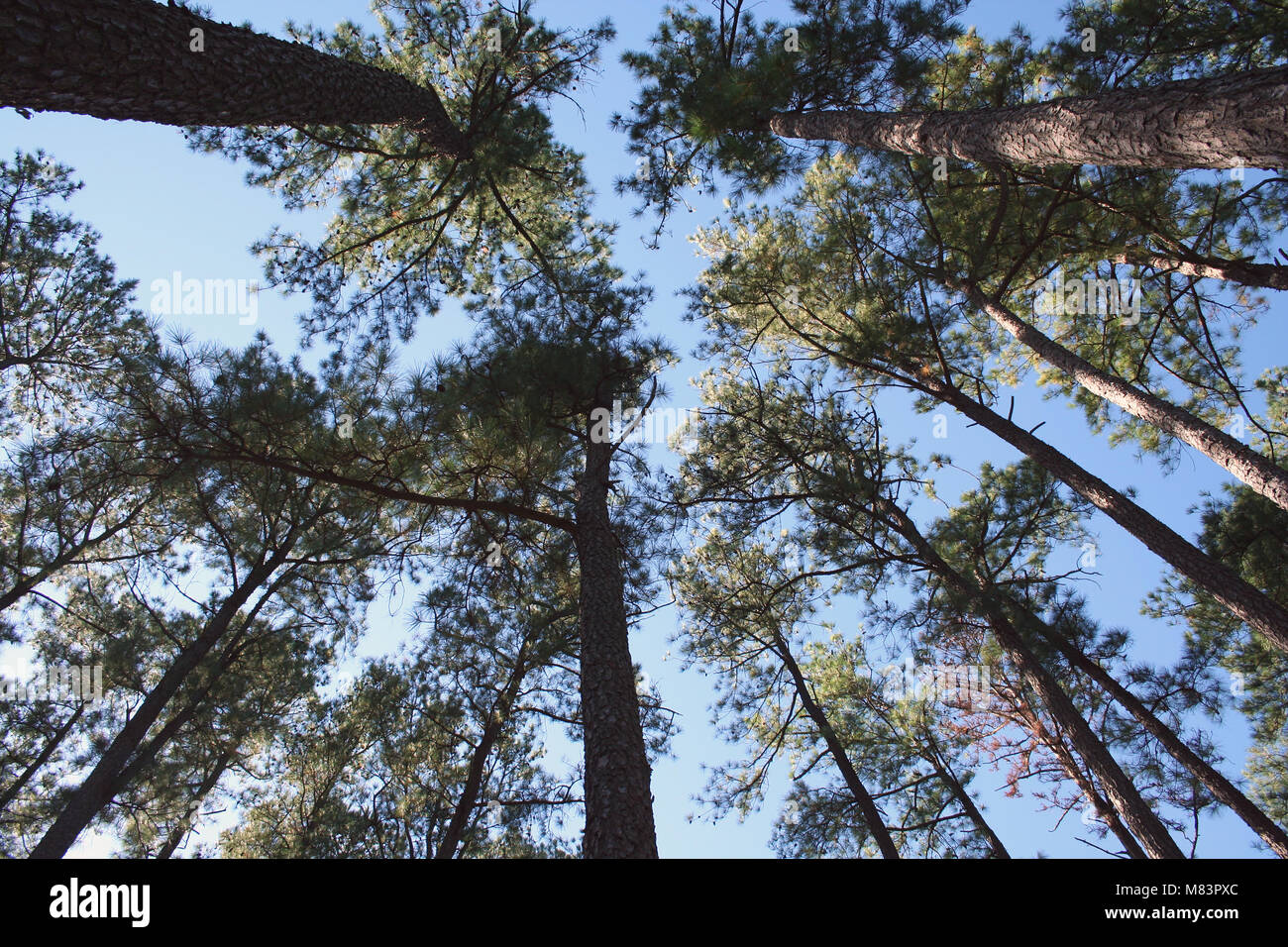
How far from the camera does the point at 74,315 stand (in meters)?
7.70

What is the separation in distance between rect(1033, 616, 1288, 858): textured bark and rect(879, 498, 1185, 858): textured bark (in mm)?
550

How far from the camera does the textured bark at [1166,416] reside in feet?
14.8

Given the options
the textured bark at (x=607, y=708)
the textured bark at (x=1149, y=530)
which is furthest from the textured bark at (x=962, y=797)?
the textured bark at (x=607, y=708)

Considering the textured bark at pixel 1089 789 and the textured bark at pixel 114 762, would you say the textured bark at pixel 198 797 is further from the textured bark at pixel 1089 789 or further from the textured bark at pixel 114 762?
the textured bark at pixel 1089 789

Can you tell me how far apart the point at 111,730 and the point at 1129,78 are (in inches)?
527

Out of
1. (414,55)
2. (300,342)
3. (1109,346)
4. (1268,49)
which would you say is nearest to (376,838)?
(300,342)

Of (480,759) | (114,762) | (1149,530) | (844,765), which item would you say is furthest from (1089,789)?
(114,762)

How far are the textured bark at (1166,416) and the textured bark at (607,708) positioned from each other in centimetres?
490

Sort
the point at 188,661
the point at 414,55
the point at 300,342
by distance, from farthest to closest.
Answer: the point at 414,55
the point at 300,342
the point at 188,661

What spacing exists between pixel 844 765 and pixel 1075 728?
2.36 metres

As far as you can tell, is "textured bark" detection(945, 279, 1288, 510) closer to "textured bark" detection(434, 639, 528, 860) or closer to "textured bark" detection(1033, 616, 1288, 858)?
"textured bark" detection(1033, 616, 1288, 858)
